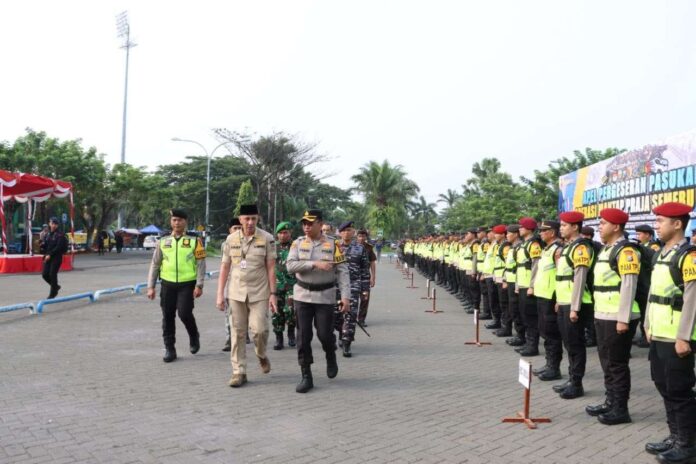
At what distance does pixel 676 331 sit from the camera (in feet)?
14.1

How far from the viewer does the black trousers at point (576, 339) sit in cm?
599

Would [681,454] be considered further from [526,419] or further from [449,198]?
[449,198]

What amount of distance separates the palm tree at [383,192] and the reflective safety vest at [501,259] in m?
45.2

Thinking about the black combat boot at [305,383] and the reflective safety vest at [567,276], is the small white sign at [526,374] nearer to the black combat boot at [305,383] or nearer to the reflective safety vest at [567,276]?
the reflective safety vest at [567,276]

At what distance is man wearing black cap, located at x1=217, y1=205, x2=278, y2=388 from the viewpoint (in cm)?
641

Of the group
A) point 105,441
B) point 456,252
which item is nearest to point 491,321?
point 456,252

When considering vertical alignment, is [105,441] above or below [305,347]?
below

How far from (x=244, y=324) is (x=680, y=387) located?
416 cm

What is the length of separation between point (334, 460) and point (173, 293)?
13.4 feet

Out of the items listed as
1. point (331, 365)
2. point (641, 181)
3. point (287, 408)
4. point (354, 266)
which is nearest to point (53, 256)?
point (354, 266)

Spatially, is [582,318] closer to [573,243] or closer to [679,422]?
[573,243]

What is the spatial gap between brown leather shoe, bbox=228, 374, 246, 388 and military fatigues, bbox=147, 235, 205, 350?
1.62m

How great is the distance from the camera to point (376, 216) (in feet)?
184

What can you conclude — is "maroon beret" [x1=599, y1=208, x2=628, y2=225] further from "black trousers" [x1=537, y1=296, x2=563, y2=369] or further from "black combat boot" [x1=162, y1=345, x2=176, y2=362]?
"black combat boot" [x1=162, y1=345, x2=176, y2=362]
